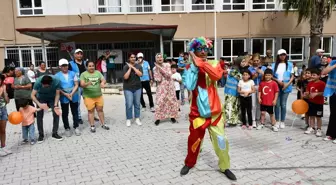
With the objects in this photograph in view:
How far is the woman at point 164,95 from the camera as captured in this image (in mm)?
6875

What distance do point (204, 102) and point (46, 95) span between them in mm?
3488

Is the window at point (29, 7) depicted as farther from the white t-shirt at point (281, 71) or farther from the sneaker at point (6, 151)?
the white t-shirt at point (281, 71)

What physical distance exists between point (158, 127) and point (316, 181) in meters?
3.69

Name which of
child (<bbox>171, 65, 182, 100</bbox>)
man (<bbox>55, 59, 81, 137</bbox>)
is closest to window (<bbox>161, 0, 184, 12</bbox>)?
child (<bbox>171, 65, 182, 100</bbox>)

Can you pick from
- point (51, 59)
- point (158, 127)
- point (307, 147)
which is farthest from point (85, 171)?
point (51, 59)

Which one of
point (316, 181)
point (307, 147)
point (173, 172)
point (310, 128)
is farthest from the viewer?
point (310, 128)

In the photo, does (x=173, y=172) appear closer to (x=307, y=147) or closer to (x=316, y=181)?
(x=316, y=181)

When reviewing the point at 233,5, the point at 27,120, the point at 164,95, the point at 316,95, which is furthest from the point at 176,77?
the point at 233,5

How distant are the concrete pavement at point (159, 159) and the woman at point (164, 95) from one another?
57 centimetres

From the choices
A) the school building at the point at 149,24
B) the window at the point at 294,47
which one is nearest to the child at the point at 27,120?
the school building at the point at 149,24

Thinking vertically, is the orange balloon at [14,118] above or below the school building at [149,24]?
below

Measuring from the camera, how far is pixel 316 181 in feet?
11.8

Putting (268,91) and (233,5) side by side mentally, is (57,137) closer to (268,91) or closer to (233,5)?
(268,91)

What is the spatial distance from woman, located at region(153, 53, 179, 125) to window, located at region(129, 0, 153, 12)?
12.7 meters
